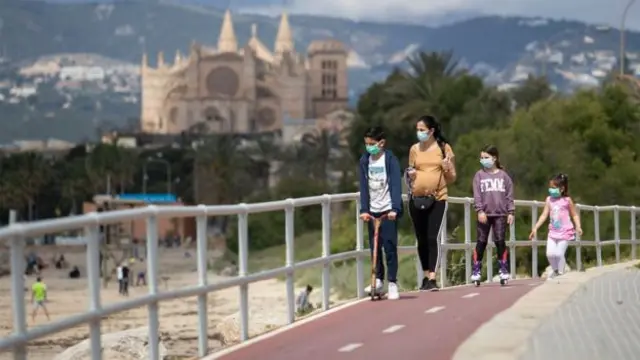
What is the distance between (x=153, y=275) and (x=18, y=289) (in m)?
2.57

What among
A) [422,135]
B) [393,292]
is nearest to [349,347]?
[393,292]

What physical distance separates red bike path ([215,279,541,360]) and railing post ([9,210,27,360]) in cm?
308

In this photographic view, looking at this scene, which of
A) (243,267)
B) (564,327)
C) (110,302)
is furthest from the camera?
(243,267)

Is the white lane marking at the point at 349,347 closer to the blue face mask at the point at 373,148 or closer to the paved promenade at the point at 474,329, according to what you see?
the paved promenade at the point at 474,329

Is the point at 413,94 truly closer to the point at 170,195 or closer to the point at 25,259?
the point at 170,195

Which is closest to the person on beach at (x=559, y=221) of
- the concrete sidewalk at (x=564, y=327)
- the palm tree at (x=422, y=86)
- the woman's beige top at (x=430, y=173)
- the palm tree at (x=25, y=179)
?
the concrete sidewalk at (x=564, y=327)

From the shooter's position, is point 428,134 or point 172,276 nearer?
point 172,276

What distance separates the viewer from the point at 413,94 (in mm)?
101625

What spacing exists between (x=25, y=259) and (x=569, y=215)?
12.2 m

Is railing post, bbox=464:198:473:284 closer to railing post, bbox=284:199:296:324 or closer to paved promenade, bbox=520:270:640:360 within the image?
paved promenade, bbox=520:270:640:360

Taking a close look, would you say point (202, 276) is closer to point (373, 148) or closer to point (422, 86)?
point (373, 148)

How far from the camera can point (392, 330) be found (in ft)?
46.9

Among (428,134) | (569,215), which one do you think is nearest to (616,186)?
(569,215)

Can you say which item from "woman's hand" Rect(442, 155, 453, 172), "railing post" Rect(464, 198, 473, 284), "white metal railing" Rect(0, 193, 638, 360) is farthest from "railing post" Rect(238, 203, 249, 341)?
"railing post" Rect(464, 198, 473, 284)
